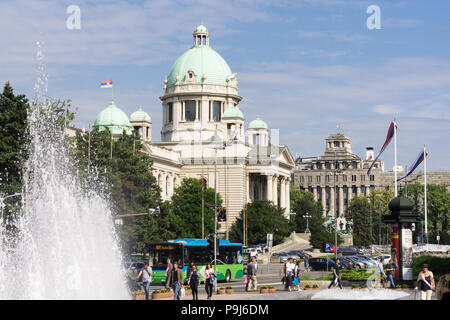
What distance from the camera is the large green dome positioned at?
133 m

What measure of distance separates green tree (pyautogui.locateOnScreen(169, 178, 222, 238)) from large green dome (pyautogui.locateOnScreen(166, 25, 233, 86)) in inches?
1113

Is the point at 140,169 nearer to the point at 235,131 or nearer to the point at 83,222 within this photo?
the point at 83,222

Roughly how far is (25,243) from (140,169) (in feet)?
144

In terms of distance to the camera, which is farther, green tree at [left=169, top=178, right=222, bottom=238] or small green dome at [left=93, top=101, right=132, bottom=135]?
small green dome at [left=93, top=101, right=132, bottom=135]

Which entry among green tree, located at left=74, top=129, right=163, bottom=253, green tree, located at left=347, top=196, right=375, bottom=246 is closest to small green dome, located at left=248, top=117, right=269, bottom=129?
green tree, located at left=347, top=196, right=375, bottom=246

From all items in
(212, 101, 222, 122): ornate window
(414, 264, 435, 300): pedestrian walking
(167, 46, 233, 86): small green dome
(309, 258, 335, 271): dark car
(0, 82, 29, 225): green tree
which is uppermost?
(167, 46, 233, 86): small green dome

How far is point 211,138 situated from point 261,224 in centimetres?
2403

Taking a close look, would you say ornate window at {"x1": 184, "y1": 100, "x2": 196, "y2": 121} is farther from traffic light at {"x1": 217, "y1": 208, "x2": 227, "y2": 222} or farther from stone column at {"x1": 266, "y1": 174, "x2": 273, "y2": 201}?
traffic light at {"x1": 217, "y1": 208, "x2": 227, "y2": 222}

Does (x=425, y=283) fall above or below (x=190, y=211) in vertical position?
below

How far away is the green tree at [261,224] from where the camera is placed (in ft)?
357

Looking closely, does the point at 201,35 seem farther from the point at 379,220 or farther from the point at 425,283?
the point at 425,283

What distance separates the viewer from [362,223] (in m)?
143

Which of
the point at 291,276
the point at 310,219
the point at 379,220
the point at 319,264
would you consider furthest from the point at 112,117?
the point at 291,276

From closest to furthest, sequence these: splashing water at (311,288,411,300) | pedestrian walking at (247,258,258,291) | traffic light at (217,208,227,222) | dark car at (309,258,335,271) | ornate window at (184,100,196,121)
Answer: splashing water at (311,288,411,300)
pedestrian walking at (247,258,258,291)
dark car at (309,258,335,271)
traffic light at (217,208,227,222)
ornate window at (184,100,196,121)
